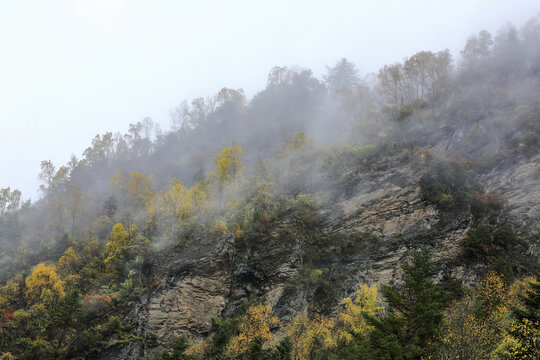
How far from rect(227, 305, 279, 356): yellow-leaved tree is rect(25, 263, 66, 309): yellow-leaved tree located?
69.4 feet

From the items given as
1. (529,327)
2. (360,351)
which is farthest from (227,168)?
(529,327)

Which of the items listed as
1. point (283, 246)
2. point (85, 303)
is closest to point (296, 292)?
point (283, 246)

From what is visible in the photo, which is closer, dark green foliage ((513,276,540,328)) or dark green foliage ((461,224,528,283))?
dark green foliage ((513,276,540,328))

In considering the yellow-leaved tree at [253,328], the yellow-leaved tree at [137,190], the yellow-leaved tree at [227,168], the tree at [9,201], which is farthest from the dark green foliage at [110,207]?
the yellow-leaved tree at [253,328]

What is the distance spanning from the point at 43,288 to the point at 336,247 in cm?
3392

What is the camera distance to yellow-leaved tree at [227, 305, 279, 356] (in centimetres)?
2541

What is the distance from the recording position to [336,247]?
111 feet

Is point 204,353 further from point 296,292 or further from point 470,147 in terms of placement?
point 470,147

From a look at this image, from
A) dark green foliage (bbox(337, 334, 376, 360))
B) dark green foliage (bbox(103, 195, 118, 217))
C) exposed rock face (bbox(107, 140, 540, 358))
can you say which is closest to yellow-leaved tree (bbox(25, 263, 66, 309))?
exposed rock face (bbox(107, 140, 540, 358))

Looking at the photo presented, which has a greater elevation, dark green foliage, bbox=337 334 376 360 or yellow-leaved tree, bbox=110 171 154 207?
yellow-leaved tree, bbox=110 171 154 207

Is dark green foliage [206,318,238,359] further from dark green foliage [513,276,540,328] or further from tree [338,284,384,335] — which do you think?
dark green foliage [513,276,540,328]

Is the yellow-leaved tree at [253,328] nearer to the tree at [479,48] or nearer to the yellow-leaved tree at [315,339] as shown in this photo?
the yellow-leaved tree at [315,339]

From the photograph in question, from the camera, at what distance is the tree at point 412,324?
16.5 meters

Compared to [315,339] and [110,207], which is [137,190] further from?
[315,339]
